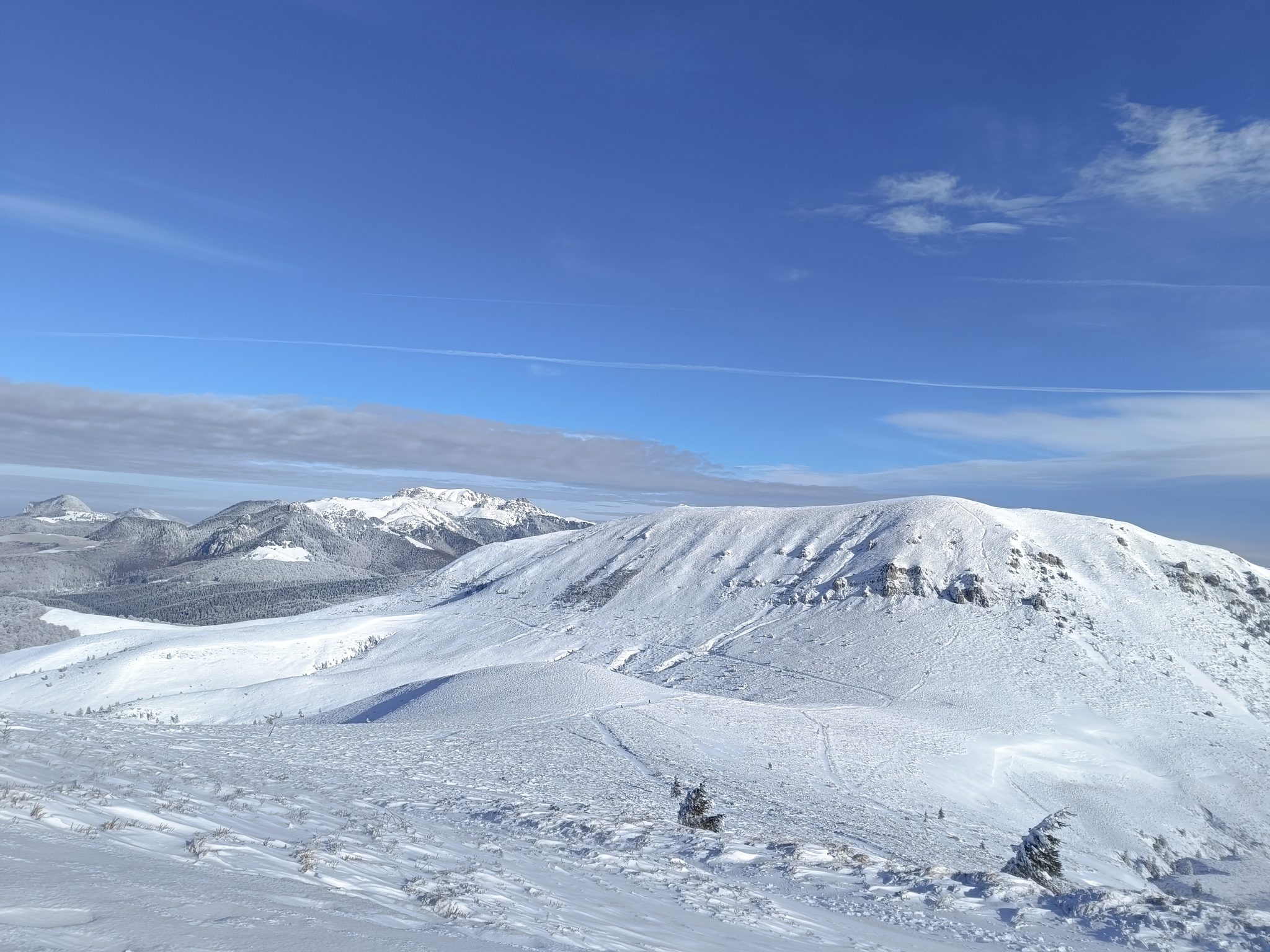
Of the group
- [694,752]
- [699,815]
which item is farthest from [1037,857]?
[694,752]

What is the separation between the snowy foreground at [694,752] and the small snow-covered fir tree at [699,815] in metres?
0.65

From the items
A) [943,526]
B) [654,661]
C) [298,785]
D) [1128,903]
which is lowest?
[654,661]

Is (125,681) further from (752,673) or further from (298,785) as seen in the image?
(298,785)

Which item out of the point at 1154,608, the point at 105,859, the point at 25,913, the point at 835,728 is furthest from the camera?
the point at 1154,608

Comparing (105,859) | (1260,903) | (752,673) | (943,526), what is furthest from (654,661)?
(105,859)

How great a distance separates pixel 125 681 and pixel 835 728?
1706 inches

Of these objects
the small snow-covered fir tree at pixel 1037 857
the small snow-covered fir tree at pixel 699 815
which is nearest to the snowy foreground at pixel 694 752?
the small snow-covered fir tree at pixel 699 815

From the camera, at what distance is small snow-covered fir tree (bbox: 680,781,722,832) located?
46.2 feet

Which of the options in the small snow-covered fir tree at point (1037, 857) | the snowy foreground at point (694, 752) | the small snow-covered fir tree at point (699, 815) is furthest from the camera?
the small snow-covered fir tree at point (699, 815)

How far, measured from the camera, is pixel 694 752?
2577 centimetres

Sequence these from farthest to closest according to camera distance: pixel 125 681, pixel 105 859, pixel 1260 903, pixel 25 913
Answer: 1. pixel 125 681
2. pixel 1260 903
3. pixel 105 859
4. pixel 25 913

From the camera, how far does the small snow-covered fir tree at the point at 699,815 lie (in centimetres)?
1408

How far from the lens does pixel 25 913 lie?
15.9 ft

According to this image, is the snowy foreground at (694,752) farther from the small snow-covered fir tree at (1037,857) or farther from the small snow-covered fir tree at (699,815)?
the small snow-covered fir tree at (1037,857)
